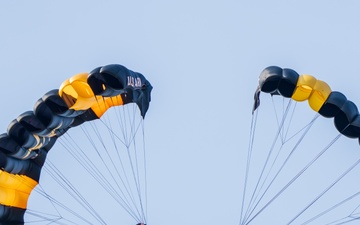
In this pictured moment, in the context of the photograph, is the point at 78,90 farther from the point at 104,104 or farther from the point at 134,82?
the point at 104,104

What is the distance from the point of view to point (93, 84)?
64.1 m

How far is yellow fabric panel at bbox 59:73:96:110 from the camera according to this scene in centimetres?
6431

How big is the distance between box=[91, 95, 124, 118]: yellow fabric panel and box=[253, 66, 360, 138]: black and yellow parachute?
21.6ft

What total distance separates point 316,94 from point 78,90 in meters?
7.99

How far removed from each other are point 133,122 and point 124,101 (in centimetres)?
188

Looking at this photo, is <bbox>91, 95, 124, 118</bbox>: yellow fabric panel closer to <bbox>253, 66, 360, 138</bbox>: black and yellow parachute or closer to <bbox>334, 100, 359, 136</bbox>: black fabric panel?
<bbox>253, 66, 360, 138</bbox>: black and yellow parachute

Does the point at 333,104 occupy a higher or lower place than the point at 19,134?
higher

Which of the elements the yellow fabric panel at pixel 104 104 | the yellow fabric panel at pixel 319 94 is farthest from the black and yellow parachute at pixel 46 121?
the yellow fabric panel at pixel 319 94

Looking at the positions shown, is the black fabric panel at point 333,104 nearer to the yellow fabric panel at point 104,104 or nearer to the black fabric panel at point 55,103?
the yellow fabric panel at point 104,104

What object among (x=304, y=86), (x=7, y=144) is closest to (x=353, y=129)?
(x=304, y=86)

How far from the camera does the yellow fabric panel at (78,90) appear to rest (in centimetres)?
6431

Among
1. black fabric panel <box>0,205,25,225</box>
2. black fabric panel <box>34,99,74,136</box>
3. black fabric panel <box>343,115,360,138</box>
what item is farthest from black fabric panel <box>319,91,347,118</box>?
black fabric panel <box>0,205,25,225</box>

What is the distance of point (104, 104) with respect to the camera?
67.9m

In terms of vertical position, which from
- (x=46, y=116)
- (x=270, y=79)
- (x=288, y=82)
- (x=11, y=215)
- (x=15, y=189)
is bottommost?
(x=11, y=215)
